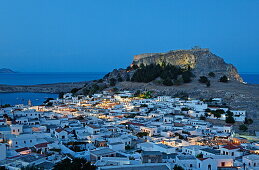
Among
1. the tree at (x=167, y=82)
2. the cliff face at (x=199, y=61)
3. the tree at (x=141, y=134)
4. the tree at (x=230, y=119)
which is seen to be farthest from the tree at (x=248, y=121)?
the cliff face at (x=199, y=61)

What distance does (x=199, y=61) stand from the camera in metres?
61.2

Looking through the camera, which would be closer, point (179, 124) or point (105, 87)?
point (179, 124)

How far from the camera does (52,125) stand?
24.7 metres

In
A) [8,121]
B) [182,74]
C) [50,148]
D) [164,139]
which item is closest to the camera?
[50,148]

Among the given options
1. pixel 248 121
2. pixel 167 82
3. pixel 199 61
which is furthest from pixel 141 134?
pixel 199 61

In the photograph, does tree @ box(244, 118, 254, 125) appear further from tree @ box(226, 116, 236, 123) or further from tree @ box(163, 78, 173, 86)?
tree @ box(163, 78, 173, 86)

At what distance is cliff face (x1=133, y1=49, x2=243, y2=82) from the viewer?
57.5 meters

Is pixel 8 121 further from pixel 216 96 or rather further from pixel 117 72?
pixel 117 72

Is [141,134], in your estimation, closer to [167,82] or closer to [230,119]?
[230,119]

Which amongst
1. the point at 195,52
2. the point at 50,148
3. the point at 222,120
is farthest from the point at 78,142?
→ the point at 195,52

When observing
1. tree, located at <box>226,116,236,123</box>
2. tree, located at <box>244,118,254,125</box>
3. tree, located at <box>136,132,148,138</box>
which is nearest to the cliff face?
tree, located at <box>244,118,254,125</box>

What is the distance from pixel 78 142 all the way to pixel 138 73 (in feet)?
116

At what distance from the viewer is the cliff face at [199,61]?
5752cm

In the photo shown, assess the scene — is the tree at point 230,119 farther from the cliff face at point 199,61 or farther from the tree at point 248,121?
the cliff face at point 199,61
